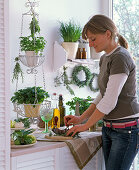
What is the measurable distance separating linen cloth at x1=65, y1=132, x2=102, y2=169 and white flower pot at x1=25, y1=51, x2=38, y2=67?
0.71m

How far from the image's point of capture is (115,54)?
1.95 metres

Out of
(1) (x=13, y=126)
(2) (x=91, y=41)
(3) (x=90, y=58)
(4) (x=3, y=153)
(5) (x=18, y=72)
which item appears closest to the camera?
(4) (x=3, y=153)

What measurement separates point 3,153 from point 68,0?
1842 mm

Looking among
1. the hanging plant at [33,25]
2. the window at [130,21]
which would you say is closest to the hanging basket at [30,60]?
the hanging plant at [33,25]

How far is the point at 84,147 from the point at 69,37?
118cm

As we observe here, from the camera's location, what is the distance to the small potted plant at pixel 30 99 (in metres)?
2.46

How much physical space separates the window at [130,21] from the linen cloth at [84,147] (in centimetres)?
112

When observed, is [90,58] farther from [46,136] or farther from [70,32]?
[46,136]

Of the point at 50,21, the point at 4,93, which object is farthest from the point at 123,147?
the point at 50,21

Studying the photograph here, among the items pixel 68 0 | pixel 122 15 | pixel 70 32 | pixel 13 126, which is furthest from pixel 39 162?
pixel 122 15

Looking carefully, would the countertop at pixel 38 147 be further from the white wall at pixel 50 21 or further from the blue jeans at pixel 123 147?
the white wall at pixel 50 21

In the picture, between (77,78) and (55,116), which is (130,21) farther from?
(55,116)

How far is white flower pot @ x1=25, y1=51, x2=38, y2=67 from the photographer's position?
99.4 inches

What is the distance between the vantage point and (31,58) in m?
2.53
